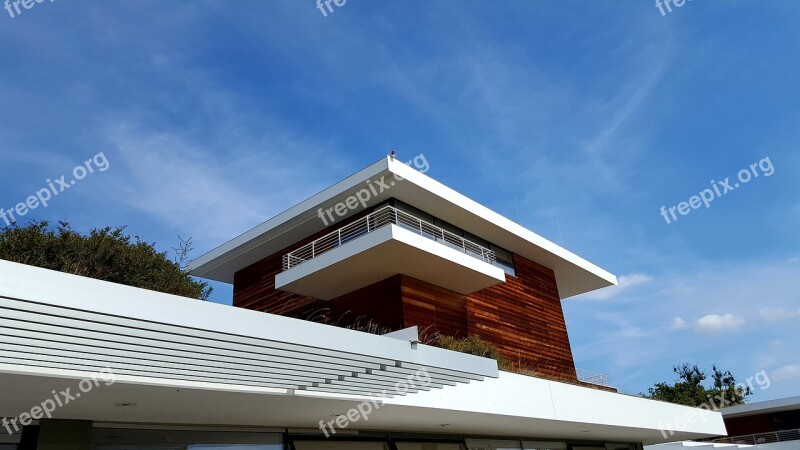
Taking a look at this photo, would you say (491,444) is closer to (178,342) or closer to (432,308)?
(432,308)

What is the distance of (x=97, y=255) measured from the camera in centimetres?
934

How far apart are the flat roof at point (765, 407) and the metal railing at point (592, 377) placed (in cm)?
1915

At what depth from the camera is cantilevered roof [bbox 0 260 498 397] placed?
13.6ft

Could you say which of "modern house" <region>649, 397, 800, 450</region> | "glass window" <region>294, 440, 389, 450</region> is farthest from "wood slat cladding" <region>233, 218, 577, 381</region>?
"modern house" <region>649, 397, 800, 450</region>

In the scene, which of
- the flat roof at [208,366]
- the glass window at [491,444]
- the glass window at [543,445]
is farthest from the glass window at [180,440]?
the glass window at [543,445]

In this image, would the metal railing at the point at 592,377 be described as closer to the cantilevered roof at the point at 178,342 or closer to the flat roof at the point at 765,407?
the cantilevered roof at the point at 178,342

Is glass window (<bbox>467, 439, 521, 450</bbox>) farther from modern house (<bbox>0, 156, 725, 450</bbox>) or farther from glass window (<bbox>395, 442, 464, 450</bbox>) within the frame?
glass window (<bbox>395, 442, 464, 450</bbox>)

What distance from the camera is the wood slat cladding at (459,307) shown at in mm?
13867

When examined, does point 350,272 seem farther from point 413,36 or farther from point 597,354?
point 597,354

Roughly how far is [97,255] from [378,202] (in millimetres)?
6696

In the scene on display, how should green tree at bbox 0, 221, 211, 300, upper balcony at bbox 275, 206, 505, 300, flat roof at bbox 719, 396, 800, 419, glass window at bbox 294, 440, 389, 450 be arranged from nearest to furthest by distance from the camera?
green tree at bbox 0, 221, 211, 300, glass window at bbox 294, 440, 389, 450, upper balcony at bbox 275, 206, 505, 300, flat roof at bbox 719, 396, 800, 419

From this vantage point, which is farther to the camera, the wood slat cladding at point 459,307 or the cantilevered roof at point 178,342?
the wood slat cladding at point 459,307

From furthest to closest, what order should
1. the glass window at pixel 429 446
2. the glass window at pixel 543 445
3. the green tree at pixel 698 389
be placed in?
the green tree at pixel 698 389 < the glass window at pixel 543 445 < the glass window at pixel 429 446

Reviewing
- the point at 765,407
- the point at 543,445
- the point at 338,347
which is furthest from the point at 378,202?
the point at 765,407
